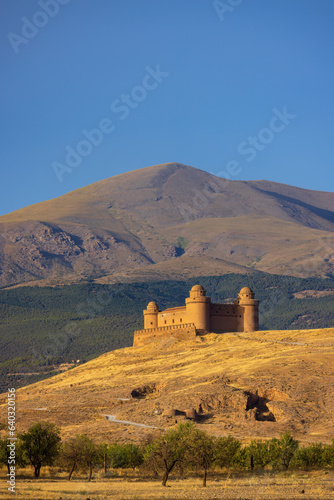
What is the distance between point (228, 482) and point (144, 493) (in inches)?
289

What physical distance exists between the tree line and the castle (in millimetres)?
45559

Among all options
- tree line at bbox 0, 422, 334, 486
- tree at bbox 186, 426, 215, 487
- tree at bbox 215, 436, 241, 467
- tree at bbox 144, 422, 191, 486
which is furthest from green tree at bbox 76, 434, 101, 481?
tree at bbox 215, 436, 241, 467

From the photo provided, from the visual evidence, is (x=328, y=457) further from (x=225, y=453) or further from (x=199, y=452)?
(x=199, y=452)

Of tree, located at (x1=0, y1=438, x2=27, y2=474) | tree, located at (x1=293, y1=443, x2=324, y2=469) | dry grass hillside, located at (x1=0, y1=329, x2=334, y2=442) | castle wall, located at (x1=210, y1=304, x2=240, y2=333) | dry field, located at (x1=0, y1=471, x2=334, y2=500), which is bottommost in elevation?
dry field, located at (x1=0, y1=471, x2=334, y2=500)

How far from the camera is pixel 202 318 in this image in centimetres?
9662

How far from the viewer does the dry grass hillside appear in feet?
205

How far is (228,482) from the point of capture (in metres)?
43.2

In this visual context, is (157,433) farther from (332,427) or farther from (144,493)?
(144,493)

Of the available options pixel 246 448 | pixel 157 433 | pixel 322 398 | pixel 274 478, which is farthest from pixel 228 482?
pixel 322 398

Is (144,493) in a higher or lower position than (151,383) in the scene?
lower

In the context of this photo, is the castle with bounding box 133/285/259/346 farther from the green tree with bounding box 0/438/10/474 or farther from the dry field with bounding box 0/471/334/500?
the dry field with bounding box 0/471/334/500

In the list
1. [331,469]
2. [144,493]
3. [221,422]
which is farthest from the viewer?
[221,422]

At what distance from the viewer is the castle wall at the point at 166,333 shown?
3777 inches

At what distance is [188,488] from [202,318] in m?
55.9
